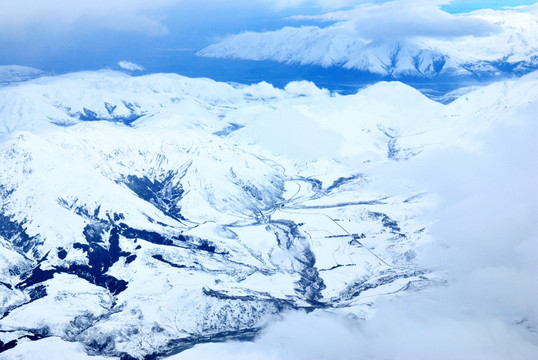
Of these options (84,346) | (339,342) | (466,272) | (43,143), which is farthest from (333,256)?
(43,143)

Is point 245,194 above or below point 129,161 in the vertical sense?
below

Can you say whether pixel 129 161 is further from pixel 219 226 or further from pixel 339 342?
pixel 339 342

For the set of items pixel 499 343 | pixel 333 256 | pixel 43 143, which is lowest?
pixel 333 256

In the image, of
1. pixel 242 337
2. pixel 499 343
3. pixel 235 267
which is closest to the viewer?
pixel 499 343

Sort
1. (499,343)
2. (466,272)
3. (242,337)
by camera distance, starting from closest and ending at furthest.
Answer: (499,343)
(242,337)
(466,272)

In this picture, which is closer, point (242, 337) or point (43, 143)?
point (242, 337)

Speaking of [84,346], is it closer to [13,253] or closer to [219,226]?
[13,253]

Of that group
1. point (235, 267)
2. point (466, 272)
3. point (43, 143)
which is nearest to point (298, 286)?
point (235, 267)
